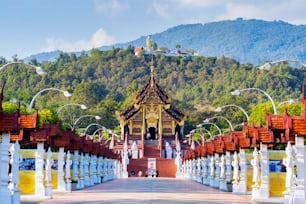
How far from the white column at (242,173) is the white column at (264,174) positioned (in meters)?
5.64

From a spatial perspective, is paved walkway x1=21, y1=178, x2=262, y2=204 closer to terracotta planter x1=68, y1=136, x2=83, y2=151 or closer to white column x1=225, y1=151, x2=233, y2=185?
terracotta planter x1=68, y1=136, x2=83, y2=151

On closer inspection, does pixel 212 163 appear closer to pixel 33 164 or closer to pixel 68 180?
pixel 68 180

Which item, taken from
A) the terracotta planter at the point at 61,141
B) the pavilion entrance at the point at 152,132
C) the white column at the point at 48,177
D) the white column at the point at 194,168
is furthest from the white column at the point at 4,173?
the pavilion entrance at the point at 152,132

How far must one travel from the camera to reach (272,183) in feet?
112

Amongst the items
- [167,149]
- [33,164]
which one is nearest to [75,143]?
[33,164]

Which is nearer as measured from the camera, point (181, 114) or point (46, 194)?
point (46, 194)

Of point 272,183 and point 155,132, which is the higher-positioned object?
point 155,132

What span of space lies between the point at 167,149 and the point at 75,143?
3032 inches

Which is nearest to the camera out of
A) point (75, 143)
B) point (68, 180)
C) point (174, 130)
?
point (68, 180)

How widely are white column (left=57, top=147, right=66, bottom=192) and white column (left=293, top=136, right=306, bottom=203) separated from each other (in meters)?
16.7

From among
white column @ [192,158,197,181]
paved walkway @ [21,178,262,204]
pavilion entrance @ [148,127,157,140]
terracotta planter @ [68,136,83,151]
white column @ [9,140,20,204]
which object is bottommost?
paved walkway @ [21,178,262,204]

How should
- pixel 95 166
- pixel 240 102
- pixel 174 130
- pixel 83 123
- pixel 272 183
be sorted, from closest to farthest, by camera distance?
pixel 272 183 < pixel 95 166 < pixel 174 130 < pixel 83 123 < pixel 240 102

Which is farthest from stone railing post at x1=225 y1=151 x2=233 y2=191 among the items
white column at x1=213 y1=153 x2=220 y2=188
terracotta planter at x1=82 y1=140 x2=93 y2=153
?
terracotta planter at x1=82 y1=140 x2=93 y2=153

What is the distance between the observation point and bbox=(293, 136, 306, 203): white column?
26.3 metres
